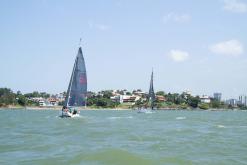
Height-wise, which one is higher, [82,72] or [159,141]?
[82,72]

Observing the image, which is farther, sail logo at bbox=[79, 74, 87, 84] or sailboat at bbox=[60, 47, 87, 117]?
sail logo at bbox=[79, 74, 87, 84]

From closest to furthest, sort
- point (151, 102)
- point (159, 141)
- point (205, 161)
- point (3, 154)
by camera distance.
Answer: point (205, 161), point (3, 154), point (159, 141), point (151, 102)

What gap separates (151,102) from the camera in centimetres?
13525

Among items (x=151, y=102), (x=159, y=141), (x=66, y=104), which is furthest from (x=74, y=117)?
(x=151, y=102)

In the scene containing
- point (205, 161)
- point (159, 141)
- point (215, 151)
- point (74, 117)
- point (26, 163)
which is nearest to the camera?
point (26, 163)

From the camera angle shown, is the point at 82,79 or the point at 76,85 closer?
the point at 82,79

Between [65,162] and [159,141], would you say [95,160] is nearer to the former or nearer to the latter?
[65,162]

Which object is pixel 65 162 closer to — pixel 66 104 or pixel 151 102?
pixel 66 104

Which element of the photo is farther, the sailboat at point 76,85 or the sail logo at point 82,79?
the sail logo at point 82,79

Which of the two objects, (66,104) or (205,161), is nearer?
(205,161)

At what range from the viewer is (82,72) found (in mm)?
63812

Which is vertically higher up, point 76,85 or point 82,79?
point 82,79

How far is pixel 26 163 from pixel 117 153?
5242 mm

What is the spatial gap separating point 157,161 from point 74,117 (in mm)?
42789
